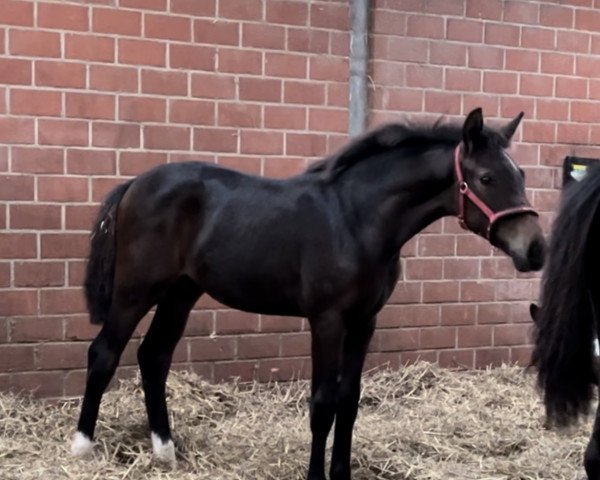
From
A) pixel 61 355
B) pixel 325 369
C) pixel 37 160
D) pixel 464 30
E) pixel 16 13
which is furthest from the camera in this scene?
pixel 464 30

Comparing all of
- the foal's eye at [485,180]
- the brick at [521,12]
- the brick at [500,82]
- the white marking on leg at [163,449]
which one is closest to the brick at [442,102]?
the brick at [500,82]

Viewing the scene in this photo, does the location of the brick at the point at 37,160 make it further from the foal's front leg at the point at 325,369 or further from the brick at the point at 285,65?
the foal's front leg at the point at 325,369

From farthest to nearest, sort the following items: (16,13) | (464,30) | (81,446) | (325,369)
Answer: (464,30), (16,13), (81,446), (325,369)

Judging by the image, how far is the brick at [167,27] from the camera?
15.3 ft

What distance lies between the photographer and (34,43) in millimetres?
4426

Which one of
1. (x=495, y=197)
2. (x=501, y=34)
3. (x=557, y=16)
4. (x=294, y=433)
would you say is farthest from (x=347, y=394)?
(x=557, y=16)

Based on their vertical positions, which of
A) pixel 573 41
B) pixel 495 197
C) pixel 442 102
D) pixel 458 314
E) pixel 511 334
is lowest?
pixel 511 334

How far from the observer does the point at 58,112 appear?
177 inches

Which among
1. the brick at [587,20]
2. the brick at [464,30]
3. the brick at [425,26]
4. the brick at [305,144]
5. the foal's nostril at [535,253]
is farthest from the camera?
the brick at [587,20]

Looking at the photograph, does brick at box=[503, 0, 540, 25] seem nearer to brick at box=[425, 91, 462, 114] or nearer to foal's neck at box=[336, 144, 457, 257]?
brick at box=[425, 91, 462, 114]

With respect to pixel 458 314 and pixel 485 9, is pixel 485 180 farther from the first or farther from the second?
pixel 485 9

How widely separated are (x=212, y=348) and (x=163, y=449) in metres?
1.19

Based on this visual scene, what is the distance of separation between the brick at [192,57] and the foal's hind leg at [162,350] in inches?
60.2

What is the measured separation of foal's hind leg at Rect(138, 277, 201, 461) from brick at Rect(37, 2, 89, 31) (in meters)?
1.69
